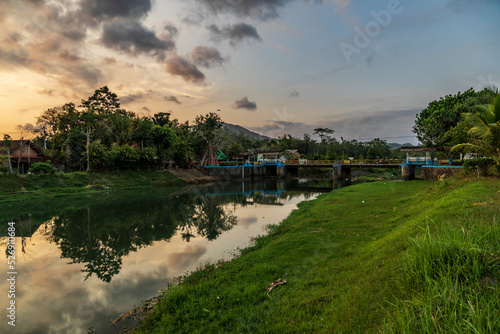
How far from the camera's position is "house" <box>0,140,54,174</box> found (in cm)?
3186

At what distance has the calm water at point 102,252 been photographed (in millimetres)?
6574

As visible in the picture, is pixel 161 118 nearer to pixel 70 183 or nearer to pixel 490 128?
pixel 70 183

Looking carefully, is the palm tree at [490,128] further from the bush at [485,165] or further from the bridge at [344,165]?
the bridge at [344,165]

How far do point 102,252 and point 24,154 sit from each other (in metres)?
32.6

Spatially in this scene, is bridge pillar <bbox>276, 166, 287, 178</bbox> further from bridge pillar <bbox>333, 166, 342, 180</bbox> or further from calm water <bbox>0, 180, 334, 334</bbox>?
calm water <bbox>0, 180, 334, 334</bbox>

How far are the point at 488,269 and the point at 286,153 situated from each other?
6790 cm

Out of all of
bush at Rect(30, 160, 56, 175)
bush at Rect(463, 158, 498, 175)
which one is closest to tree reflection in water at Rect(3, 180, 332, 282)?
bush at Rect(30, 160, 56, 175)

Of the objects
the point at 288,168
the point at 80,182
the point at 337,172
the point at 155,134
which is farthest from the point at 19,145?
the point at 337,172

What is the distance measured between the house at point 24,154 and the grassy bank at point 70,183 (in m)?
7.81

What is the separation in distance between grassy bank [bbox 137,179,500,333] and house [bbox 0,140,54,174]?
122ft

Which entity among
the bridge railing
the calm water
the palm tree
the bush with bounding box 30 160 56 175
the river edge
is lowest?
the calm water

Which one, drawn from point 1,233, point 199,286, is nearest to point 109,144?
point 1,233

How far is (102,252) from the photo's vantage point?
11016 mm

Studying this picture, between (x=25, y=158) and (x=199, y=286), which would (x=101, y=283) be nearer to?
(x=199, y=286)
